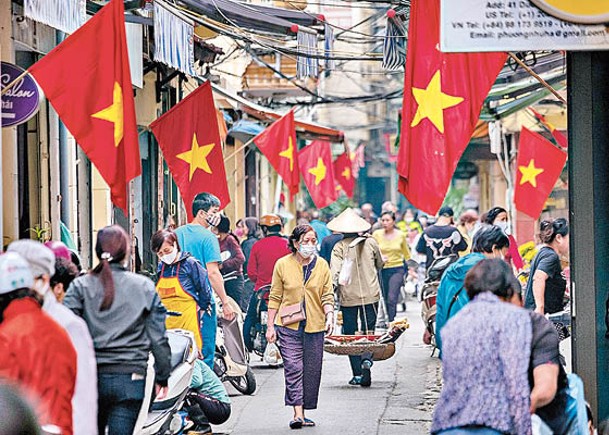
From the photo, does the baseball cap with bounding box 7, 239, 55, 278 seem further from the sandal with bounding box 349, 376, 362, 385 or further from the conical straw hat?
the conical straw hat

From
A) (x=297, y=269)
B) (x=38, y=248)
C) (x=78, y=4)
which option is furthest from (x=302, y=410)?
(x=38, y=248)

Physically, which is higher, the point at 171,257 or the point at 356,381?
the point at 171,257

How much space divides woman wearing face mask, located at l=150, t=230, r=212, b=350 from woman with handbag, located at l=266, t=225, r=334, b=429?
3.08 feet

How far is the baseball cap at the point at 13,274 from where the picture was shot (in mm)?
6961

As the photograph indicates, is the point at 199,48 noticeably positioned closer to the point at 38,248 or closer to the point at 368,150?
the point at 38,248

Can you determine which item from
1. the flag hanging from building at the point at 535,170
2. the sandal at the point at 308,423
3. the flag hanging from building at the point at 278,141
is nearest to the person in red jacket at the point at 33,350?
the sandal at the point at 308,423

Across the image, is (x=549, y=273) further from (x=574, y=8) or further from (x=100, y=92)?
(x=100, y=92)

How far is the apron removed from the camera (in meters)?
11.4

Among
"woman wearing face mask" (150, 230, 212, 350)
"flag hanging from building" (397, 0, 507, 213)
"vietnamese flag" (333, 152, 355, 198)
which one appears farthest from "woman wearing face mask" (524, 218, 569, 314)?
"vietnamese flag" (333, 152, 355, 198)

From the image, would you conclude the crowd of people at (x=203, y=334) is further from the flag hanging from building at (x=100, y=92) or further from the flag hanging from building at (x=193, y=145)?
the flag hanging from building at (x=193, y=145)

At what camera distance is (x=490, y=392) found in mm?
6672

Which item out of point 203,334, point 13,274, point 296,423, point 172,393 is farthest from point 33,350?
point 296,423

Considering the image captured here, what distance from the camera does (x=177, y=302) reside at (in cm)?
1146

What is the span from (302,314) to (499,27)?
13.9 ft
